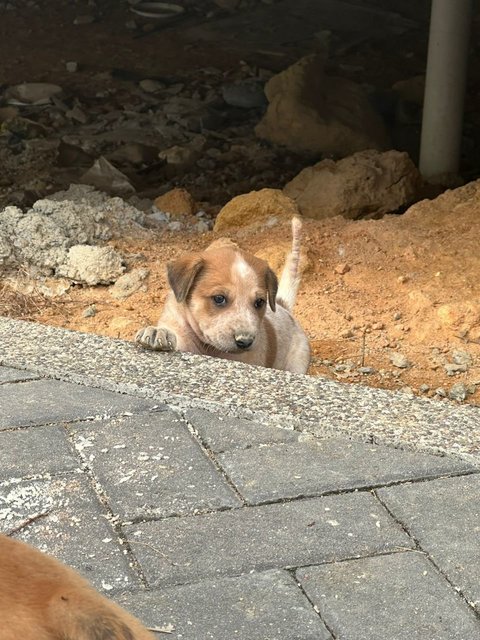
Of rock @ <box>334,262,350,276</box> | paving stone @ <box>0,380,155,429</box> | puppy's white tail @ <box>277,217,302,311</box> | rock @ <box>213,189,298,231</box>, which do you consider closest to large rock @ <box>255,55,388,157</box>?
rock @ <box>213,189,298,231</box>

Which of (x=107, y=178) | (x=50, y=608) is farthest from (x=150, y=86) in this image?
(x=50, y=608)

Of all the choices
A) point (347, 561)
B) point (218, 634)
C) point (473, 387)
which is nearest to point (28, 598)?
point (218, 634)

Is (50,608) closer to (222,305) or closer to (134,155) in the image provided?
(222,305)

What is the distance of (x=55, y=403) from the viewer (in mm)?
4008

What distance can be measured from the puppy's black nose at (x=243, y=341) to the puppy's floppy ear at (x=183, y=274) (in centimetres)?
35

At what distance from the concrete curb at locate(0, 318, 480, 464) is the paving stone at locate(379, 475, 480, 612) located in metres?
0.22

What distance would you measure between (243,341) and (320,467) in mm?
1427

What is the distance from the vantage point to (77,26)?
45.0 ft

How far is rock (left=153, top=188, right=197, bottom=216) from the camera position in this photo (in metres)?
8.07

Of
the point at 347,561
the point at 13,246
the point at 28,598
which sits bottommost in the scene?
the point at 13,246

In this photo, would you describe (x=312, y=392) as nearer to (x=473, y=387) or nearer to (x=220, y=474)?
(x=220, y=474)

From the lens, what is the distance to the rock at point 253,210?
768cm

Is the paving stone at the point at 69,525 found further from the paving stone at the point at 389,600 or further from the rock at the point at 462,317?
the rock at the point at 462,317

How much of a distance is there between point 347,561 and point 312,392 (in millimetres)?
1101
